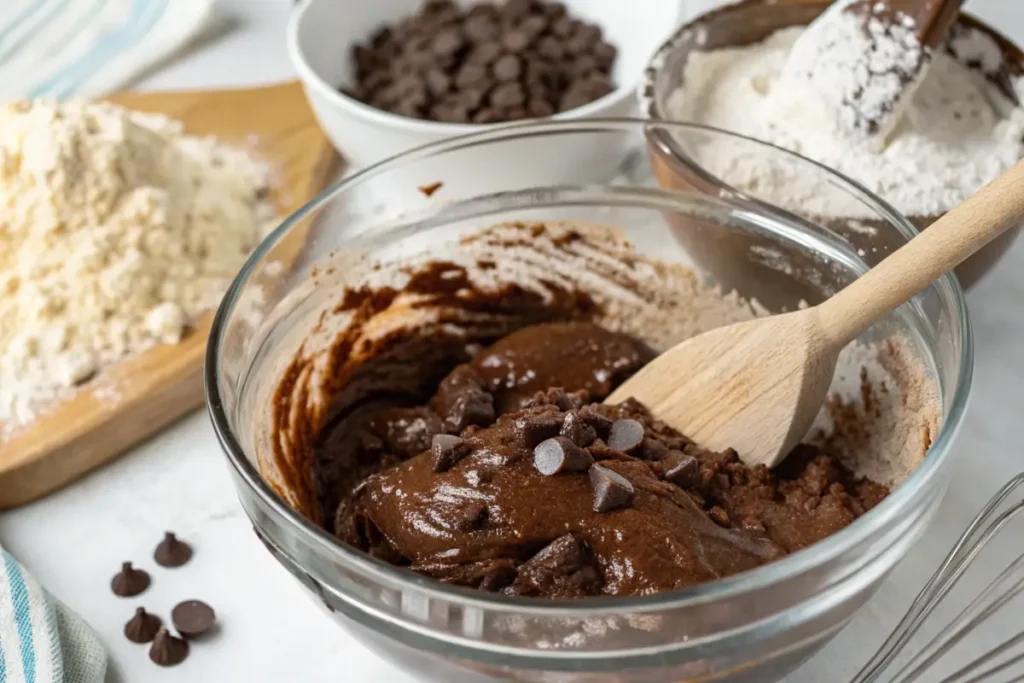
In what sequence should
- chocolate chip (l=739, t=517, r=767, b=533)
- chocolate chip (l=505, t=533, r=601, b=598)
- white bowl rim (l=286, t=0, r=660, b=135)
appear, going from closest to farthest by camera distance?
chocolate chip (l=505, t=533, r=601, b=598) < chocolate chip (l=739, t=517, r=767, b=533) < white bowl rim (l=286, t=0, r=660, b=135)

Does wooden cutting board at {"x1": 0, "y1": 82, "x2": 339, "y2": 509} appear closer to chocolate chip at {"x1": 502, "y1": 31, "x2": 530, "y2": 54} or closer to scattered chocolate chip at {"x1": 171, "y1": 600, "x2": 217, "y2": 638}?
scattered chocolate chip at {"x1": 171, "y1": 600, "x2": 217, "y2": 638}

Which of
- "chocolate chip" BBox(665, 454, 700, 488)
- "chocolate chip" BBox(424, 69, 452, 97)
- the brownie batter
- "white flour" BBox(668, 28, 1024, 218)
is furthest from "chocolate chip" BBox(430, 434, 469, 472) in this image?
"chocolate chip" BBox(424, 69, 452, 97)

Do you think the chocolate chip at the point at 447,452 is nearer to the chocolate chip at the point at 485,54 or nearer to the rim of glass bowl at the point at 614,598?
the rim of glass bowl at the point at 614,598

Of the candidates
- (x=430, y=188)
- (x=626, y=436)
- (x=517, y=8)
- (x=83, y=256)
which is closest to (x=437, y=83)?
(x=517, y=8)

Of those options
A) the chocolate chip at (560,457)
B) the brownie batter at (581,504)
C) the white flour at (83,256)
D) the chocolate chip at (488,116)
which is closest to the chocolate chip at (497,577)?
the brownie batter at (581,504)

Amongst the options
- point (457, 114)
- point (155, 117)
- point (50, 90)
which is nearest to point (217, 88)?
Answer: point (155, 117)

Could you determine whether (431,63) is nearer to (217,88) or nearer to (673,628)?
(217,88)
